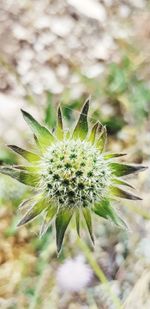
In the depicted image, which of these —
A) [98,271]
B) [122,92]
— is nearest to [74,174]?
[98,271]

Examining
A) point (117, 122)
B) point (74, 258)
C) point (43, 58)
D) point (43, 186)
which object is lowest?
point (74, 258)

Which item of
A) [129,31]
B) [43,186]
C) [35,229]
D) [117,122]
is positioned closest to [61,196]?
[43,186]

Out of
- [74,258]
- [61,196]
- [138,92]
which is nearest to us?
[61,196]

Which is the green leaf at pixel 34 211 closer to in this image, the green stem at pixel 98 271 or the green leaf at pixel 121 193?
the green leaf at pixel 121 193

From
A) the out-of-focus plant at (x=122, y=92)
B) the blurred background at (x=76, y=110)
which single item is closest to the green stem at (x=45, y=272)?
the blurred background at (x=76, y=110)

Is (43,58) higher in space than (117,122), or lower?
higher

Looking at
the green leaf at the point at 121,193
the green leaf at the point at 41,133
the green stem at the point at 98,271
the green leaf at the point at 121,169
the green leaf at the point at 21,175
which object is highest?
the green leaf at the point at 41,133

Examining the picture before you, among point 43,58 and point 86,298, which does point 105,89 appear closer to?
point 43,58

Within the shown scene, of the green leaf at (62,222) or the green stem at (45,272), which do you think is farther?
the green stem at (45,272)

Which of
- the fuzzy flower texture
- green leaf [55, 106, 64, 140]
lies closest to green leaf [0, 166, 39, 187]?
the fuzzy flower texture
